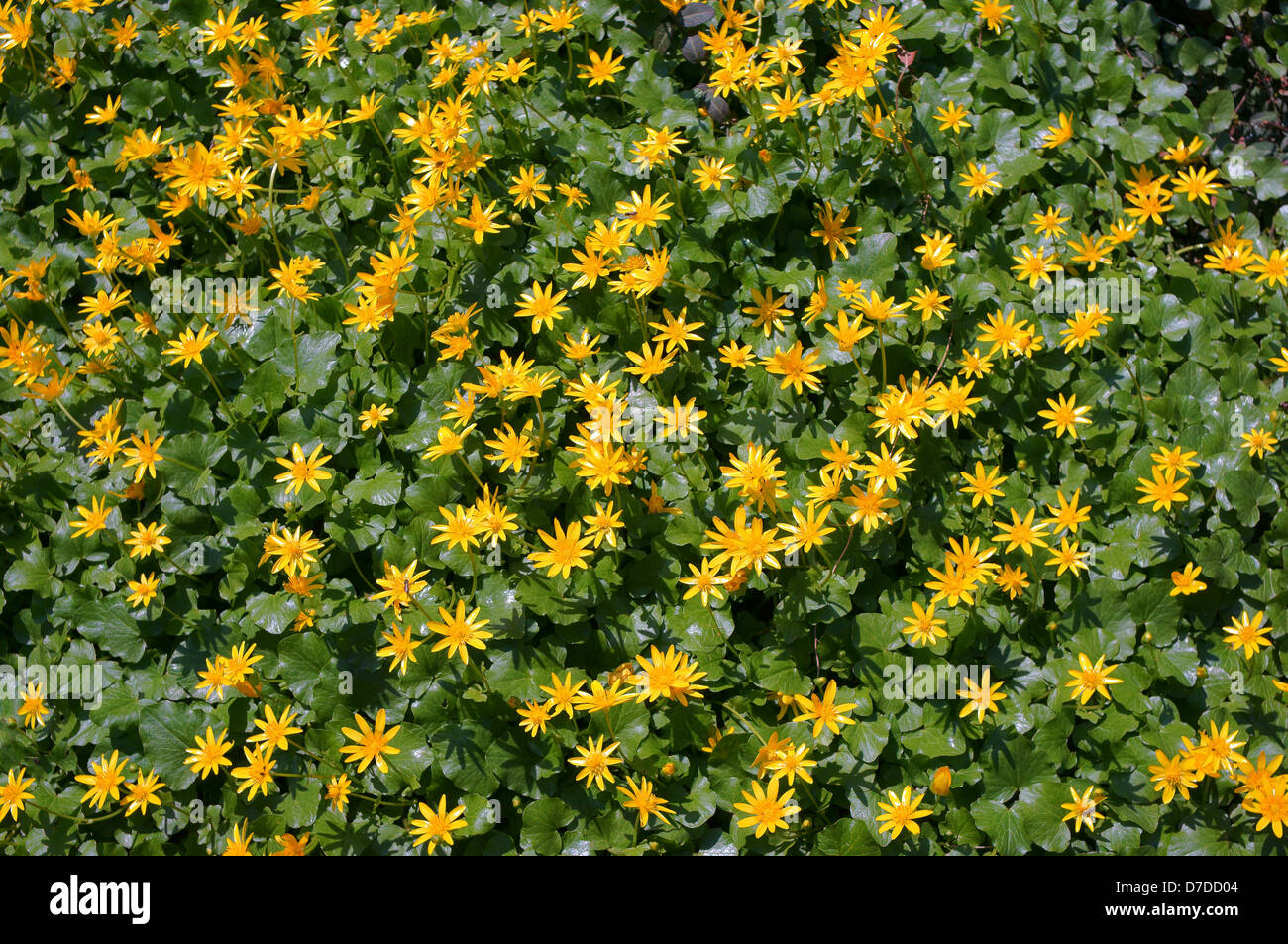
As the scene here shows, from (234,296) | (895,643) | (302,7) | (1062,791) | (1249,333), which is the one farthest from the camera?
(302,7)

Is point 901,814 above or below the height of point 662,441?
below

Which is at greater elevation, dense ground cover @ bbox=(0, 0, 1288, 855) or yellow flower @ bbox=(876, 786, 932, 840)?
dense ground cover @ bbox=(0, 0, 1288, 855)

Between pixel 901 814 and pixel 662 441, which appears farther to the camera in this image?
pixel 662 441

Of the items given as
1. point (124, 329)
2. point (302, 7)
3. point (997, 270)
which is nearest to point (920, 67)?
point (997, 270)

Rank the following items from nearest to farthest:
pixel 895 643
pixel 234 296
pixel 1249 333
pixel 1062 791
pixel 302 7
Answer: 1. pixel 1062 791
2. pixel 895 643
3. pixel 1249 333
4. pixel 234 296
5. pixel 302 7

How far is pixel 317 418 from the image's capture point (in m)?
3.12

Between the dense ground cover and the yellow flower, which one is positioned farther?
the dense ground cover

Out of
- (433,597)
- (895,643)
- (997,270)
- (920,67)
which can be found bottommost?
(895,643)

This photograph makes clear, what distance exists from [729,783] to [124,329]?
2.56m

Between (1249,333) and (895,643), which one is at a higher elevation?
(1249,333)

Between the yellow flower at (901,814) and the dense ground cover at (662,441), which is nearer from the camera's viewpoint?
the yellow flower at (901,814)

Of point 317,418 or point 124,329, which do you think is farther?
point 124,329

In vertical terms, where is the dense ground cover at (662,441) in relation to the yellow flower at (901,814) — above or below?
above

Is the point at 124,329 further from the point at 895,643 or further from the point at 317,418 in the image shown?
the point at 895,643
